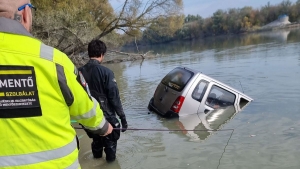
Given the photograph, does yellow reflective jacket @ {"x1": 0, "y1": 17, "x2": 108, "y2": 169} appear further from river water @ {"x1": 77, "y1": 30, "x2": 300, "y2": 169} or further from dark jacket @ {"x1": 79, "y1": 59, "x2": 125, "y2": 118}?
river water @ {"x1": 77, "y1": 30, "x2": 300, "y2": 169}

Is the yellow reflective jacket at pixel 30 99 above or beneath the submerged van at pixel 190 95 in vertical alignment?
above

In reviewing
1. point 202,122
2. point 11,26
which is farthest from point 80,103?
point 202,122

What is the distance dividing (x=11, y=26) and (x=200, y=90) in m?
6.29

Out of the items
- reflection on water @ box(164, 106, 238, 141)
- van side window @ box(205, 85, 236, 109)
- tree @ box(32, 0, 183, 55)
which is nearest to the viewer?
reflection on water @ box(164, 106, 238, 141)

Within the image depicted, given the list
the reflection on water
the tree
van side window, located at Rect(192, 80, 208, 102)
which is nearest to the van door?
van side window, located at Rect(192, 80, 208, 102)

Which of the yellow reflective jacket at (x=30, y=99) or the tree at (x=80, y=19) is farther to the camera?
the tree at (x=80, y=19)

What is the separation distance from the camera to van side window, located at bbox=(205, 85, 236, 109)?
7768 millimetres

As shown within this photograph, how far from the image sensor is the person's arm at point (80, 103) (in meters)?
1.64

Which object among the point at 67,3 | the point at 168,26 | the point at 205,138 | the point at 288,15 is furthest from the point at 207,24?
the point at 205,138

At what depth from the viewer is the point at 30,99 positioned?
4.98 feet

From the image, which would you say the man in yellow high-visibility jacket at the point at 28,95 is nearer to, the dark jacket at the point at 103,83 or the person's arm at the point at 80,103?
the person's arm at the point at 80,103

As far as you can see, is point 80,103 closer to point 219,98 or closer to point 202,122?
point 202,122

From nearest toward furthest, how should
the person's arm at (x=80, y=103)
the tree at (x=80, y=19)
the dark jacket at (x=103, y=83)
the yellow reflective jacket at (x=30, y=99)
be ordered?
the yellow reflective jacket at (x=30, y=99)
the person's arm at (x=80, y=103)
the dark jacket at (x=103, y=83)
the tree at (x=80, y=19)

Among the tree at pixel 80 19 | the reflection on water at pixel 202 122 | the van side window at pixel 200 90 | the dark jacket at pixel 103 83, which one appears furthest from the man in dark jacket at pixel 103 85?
the tree at pixel 80 19
